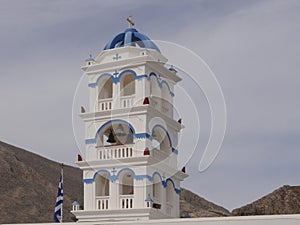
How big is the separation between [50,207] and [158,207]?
26729 mm

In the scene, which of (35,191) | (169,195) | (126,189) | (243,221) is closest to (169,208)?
(169,195)

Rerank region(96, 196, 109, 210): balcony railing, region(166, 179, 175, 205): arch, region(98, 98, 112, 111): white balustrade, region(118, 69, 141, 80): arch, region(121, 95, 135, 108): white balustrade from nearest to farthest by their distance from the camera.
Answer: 1. region(96, 196, 109, 210): balcony railing
2. region(121, 95, 135, 108): white balustrade
3. region(118, 69, 141, 80): arch
4. region(98, 98, 112, 111): white balustrade
5. region(166, 179, 175, 205): arch

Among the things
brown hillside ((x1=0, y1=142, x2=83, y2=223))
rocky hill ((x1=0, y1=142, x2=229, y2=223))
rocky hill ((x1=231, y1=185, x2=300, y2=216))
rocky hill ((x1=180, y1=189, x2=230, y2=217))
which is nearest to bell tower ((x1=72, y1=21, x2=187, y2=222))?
rocky hill ((x1=231, y1=185, x2=300, y2=216))

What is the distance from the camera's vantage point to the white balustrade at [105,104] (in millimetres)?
24469

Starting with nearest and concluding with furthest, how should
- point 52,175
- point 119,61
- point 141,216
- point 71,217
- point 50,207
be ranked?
point 141,216
point 119,61
point 71,217
point 50,207
point 52,175

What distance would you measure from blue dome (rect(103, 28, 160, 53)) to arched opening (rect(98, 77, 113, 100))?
4.00 ft

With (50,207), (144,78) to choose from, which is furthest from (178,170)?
(50,207)

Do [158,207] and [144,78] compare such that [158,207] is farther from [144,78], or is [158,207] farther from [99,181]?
[144,78]

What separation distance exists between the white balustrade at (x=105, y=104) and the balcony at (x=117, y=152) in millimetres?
1521

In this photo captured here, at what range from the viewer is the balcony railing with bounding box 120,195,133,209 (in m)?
23.2

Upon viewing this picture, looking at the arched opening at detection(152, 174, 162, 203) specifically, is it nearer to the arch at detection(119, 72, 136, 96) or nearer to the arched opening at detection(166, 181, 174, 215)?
the arched opening at detection(166, 181, 174, 215)

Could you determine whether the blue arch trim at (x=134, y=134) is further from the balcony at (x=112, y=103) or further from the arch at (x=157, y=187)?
the arch at (x=157, y=187)

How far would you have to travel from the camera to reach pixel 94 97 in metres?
24.7

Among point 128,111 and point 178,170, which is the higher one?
point 128,111
